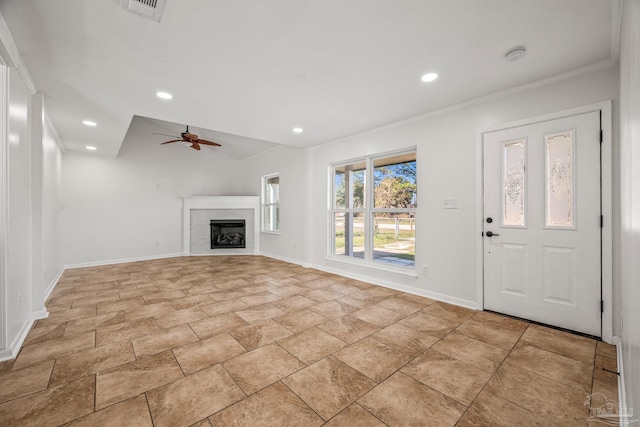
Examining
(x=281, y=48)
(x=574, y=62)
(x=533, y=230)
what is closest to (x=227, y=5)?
(x=281, y=48)

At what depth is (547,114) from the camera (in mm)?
2654

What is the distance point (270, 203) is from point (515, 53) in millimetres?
5784

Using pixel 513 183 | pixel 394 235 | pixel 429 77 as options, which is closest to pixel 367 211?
pixel 394 235

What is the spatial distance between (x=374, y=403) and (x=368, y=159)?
3490 mm

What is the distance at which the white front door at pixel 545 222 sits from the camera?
2439mm

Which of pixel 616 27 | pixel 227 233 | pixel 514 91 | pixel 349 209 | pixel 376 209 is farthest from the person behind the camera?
pixel 227 233

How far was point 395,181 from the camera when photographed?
13.7ft

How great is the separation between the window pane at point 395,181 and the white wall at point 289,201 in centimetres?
168

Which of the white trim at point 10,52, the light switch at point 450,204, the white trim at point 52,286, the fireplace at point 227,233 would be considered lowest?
the white trim at point 52,286

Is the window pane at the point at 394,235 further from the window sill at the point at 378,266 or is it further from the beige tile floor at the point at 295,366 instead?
the beige tile floor at the point at 295,366

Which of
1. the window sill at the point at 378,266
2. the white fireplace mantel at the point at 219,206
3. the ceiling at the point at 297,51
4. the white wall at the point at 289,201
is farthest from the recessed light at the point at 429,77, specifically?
the white fireplace mantel at the point at 219,206

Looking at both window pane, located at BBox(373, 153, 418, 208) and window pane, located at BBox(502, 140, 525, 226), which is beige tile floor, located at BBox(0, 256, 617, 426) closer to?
window pane, located at BBox(502, 140, 525, 226)

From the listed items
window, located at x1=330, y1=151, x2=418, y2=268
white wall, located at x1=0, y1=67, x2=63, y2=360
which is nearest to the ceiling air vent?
white wall, located at x1=0, y1=67, x2=63, y2=360

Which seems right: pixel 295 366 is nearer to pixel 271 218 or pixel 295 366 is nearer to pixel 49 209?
pixel 49 209
